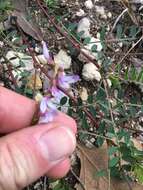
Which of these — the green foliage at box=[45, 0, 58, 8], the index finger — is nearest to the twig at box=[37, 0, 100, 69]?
the green foliage at box=[45, 0, 58, 8]

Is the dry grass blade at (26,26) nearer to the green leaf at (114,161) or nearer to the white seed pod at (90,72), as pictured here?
the white seed pod at (90,72)

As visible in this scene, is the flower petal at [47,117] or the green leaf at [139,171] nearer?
the flower petal at [47,117]

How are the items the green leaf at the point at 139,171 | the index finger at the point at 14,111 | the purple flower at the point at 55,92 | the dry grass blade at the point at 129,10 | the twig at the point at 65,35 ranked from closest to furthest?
the purple flower at the point at 55,92, the index finger at the point at 14,111, the green leaf at the point at 139,171, the twig at the point at 65,35, the dry grass blade at the point at 129,10

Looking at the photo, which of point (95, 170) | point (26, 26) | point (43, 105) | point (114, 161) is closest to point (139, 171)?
point (114, 161)

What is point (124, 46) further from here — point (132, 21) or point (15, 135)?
point (15, 135)

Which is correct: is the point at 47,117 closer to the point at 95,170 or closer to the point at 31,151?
the point at 31,151

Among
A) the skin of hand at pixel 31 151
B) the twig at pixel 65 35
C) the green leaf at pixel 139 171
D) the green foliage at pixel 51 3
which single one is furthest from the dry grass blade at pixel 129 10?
the skin of hand at pixel 31 151

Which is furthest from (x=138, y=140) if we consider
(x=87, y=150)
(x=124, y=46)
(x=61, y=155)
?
(x=61, y=155)

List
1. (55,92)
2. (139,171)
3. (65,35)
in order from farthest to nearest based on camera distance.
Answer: (65,35) → (139,171) → (55,92)
